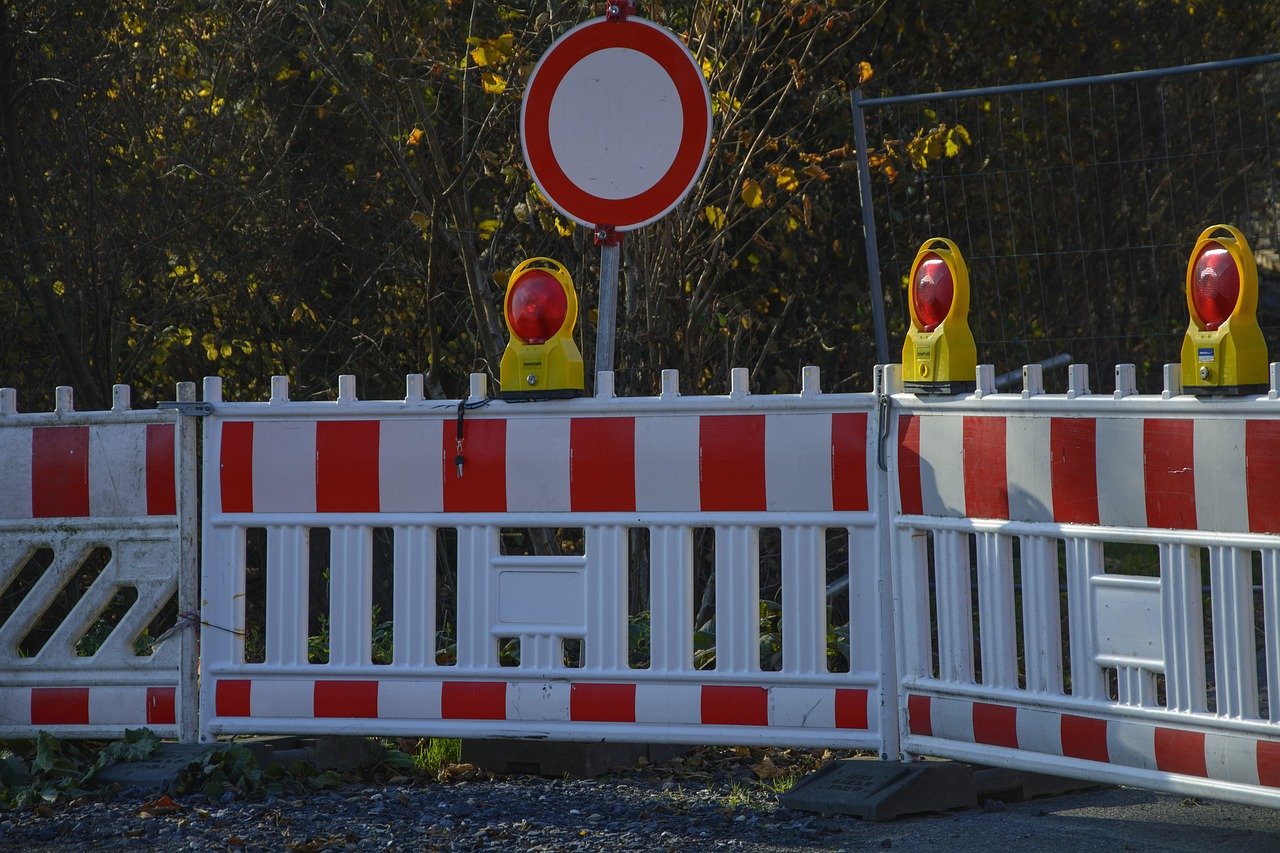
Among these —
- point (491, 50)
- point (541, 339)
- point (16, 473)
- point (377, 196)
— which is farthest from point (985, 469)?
point (377, 196)

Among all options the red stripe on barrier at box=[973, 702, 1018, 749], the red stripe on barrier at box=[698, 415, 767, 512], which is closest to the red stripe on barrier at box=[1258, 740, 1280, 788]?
the red stripe on barrier at box=[973, 702, 1018, 749]

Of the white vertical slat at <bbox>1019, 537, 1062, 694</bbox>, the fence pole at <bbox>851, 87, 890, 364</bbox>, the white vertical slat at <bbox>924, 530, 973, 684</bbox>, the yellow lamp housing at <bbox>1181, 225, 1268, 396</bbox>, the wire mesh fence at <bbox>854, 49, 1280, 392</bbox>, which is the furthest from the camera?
the wire mesh fence at <bbox>854, 49, 1280, 392</bbox>

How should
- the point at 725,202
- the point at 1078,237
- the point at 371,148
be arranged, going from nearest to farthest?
the point at 1078,237 < the point at 725,202 < the point at 371,148

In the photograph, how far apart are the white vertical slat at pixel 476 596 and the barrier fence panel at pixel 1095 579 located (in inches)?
55.4

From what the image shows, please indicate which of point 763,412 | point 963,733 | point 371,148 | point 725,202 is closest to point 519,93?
point 725,202

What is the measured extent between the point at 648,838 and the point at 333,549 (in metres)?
1.65

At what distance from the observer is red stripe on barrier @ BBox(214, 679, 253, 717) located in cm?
550

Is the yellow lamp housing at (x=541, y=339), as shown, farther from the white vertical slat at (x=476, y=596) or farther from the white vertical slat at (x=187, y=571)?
the white vertical slat at (x=187, y=571)

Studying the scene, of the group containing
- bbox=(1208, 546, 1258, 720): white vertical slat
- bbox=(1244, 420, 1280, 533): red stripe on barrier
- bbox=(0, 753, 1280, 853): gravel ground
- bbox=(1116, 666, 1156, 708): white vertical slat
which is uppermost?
bbox=(1244, 420, 1280, 533): red stripe on barrier

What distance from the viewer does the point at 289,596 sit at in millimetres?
5504

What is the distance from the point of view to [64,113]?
911 cm

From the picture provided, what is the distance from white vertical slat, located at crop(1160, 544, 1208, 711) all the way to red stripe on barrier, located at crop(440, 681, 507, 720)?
7.20 ft

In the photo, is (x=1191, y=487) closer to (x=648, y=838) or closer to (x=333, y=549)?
(x=648, y=838)

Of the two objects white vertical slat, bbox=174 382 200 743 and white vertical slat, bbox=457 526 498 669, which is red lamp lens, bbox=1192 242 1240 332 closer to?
white vertical slat, bbox=457 526 498 669
